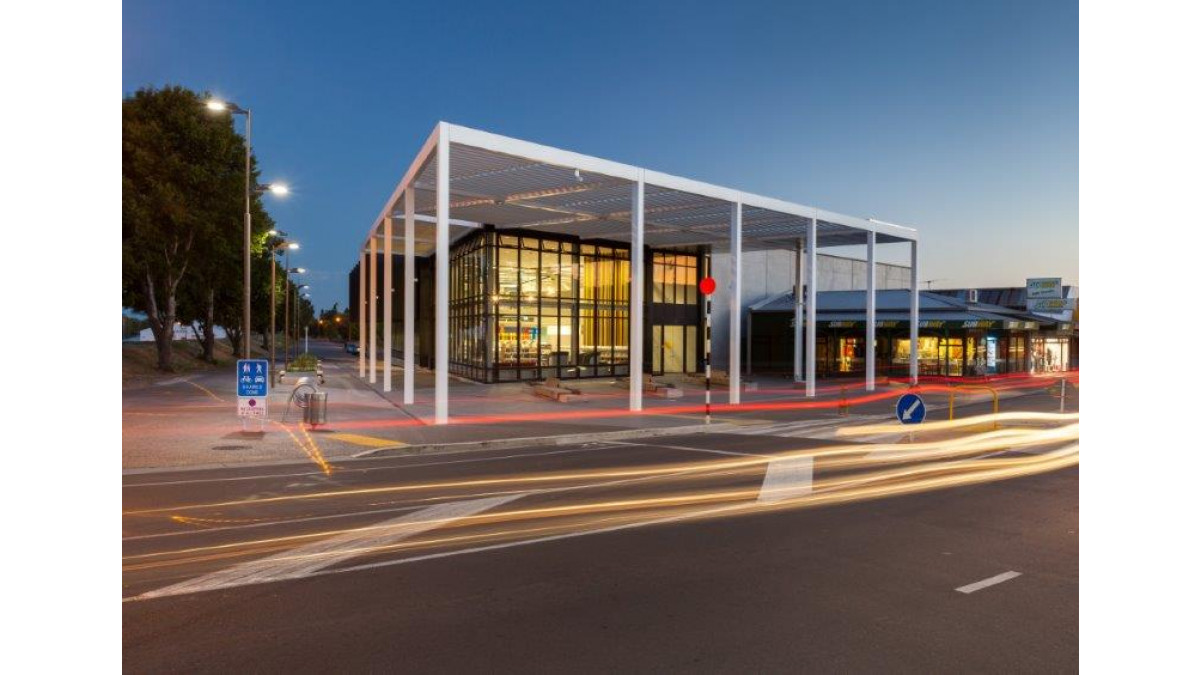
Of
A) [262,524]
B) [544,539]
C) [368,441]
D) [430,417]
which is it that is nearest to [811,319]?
[430,417]

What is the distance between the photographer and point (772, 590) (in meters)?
6.41

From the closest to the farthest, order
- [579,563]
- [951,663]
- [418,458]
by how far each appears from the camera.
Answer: [951,663] < [579,563] < [418,458]

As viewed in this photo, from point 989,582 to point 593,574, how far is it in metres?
3.64

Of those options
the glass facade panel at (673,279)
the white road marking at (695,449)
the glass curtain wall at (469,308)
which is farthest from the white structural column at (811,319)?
the white road marking at (695,449)

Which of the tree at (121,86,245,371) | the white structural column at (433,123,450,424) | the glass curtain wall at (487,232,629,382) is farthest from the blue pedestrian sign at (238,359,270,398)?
the tree at (121,86,245,371)

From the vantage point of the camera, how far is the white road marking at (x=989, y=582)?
6562 millimetres

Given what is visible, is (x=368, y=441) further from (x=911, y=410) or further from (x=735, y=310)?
(x=735, y=310)

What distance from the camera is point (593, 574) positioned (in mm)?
6762

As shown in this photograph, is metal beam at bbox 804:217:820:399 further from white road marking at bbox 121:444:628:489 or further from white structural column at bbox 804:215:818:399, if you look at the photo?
white road marking at bbox 121:444:628:489

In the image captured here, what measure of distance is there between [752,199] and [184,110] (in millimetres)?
29589

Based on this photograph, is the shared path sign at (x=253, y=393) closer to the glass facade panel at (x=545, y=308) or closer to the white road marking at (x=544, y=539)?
the white road marking at (x=544, y=539)
